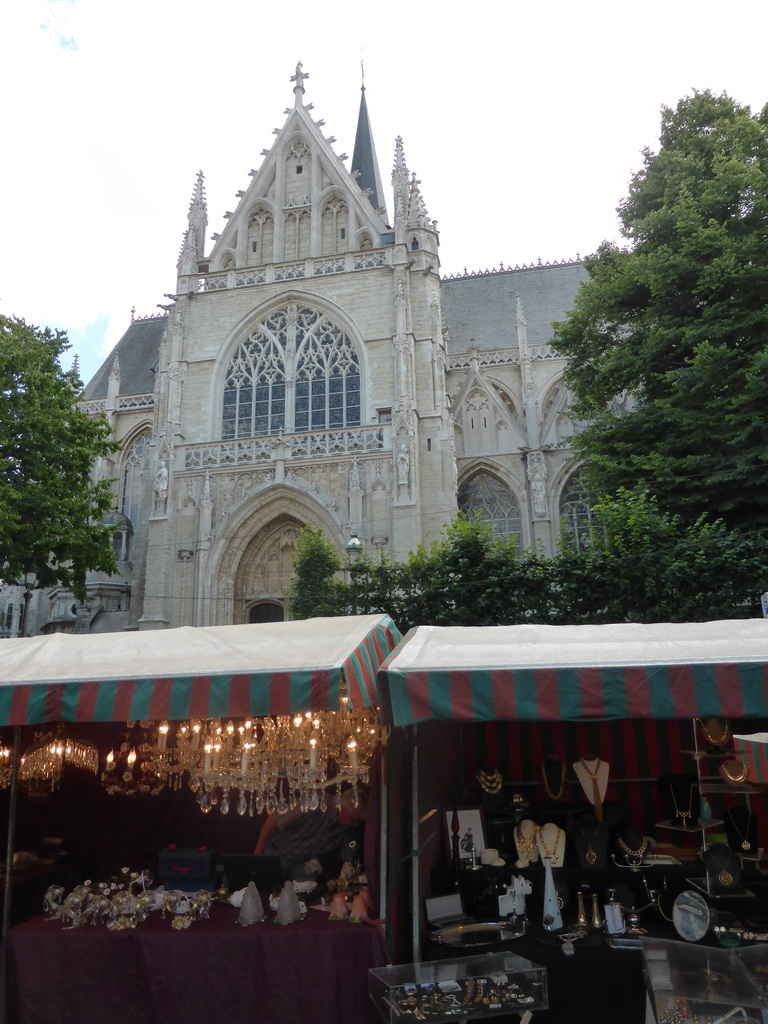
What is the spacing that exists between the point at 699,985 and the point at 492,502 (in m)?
22.2

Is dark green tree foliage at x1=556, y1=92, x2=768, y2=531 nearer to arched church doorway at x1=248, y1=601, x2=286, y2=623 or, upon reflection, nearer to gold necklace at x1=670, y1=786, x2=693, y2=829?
gold necklace at x1=670, y1=786, x2=693, y2=829

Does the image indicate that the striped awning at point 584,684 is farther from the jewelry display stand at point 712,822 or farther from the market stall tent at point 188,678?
the jewelry display stand at point 712,822

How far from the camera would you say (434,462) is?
2169 cm

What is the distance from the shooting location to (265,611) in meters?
22.1

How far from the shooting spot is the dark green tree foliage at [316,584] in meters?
15.3

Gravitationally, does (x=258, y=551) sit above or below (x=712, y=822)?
above

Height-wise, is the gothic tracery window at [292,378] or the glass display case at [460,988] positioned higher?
the gothic tracery window at [292,378]

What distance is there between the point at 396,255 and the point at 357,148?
1419 cm

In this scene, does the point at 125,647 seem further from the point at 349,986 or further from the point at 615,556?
the point at 615,556

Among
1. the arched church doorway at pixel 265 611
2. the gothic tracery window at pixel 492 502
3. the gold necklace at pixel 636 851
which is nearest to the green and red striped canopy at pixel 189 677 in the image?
the gold necklace at pixel 636 851

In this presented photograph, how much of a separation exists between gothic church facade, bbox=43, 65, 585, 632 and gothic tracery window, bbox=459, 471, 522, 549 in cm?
5

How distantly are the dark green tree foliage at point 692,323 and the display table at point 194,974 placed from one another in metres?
10.4

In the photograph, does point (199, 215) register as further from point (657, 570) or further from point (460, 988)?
point (460, 988)

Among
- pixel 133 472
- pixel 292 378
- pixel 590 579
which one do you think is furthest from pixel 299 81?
pixel 590 579
